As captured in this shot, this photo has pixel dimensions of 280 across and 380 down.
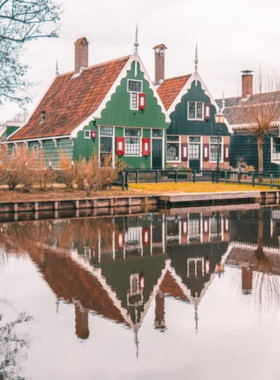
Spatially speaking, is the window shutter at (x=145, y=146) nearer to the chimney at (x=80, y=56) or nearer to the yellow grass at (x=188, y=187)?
the yellow grass at (x=188, y=187)

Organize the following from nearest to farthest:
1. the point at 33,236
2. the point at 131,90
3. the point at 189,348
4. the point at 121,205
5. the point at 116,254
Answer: the point at 189,348 → the point at 116,254 → the point at 33,236 → the point at 121,205 → the point at 131,90

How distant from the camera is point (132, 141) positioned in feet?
114

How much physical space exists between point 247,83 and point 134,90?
556 inches

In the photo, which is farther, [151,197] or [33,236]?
[151,197]

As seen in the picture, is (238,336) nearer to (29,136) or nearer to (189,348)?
(189,348)

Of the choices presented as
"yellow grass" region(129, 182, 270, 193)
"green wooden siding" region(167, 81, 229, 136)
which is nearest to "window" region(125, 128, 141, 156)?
"green wooden siding" region(167, 81, 229, 136)

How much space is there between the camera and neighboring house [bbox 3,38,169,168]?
32875 mm

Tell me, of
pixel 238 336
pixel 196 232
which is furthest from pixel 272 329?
pixel 196 232

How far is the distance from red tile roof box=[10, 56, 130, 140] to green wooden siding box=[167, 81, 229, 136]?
17.9 feet

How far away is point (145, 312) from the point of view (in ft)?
28.9

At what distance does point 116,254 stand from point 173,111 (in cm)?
2467

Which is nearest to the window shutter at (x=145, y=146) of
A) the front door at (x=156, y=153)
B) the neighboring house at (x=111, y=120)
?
the neighboring house at (x=111, y=120)

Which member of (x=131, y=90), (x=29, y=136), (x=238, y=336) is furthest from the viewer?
(x=29, y=136)

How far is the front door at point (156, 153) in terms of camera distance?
117 ft
